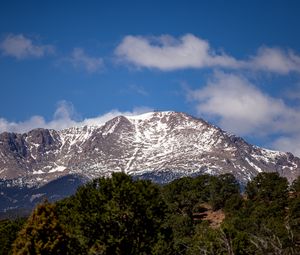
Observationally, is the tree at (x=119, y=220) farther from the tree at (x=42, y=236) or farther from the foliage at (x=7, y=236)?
the foliage at (x=7, y=236)

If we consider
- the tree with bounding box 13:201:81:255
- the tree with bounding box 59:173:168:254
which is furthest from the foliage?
the tree with bounding box 13:201:81:255

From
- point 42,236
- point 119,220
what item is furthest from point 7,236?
point 42,236

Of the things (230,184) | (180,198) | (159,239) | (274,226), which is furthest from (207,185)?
(159,239)

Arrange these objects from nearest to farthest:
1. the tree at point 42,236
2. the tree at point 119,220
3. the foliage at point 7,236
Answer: the tree at point 42,236
the tree at point 119,220
the foliage at point 7,236

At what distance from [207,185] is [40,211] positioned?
412ft

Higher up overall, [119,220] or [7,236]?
[7,236]

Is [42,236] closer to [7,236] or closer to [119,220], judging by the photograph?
[119,220]

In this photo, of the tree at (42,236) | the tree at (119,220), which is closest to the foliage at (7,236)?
the tree at (119,220)

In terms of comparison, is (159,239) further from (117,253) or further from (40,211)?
(40,211)

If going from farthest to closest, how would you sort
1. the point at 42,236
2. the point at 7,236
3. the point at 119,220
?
the point at 7,236, the point at 119,220, the point at 42,236

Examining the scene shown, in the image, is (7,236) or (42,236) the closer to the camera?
(42,236)

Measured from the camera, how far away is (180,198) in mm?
165500

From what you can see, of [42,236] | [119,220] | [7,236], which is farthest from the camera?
[7,236]

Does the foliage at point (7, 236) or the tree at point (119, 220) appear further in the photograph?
the foliage at point (7, 236)
